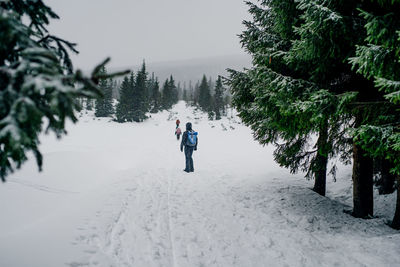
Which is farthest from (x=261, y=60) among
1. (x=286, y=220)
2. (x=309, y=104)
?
(x=286, y=220)

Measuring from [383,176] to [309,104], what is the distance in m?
5.40


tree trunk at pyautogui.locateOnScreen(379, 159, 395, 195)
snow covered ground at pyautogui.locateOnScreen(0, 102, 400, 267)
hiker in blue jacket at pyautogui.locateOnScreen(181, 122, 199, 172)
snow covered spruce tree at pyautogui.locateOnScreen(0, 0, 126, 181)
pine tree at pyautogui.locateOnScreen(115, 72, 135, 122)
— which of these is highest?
pine tree at pyautogui.locateOnScreen(115, 72, 135, 122)

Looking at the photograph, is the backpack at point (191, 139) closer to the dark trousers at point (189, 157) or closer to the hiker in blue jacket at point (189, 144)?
the hiker in blue jacket at point (189, 144)

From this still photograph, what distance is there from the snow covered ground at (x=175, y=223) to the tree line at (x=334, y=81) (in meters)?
1.22

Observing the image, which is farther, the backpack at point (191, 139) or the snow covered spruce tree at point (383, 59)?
the backpack at point (191, 139)

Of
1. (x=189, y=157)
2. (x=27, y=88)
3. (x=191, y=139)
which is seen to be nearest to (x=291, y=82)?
(x=27, y=88)

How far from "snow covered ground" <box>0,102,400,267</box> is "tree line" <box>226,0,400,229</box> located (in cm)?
122

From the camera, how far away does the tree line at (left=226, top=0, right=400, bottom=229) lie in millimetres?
3666

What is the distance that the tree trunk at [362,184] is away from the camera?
5.62 m

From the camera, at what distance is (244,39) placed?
7.10 meters

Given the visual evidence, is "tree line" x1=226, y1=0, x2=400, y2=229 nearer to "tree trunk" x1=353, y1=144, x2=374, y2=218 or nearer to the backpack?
"tree trunk" x1=353, y1=144, x2=374, y2=218

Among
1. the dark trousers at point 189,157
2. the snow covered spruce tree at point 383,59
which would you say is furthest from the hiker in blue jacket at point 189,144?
the snow covered spruce tree at point 383,59

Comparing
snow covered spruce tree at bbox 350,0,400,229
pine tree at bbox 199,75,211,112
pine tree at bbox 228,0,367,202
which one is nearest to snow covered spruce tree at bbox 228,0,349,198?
pine tree at bbox 228,0,367,202

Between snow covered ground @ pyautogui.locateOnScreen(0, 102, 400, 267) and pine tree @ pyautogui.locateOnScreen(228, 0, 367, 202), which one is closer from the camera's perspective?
snow covered ground @ pyautogui.locateOnScreen(0, 102, 400, 267)
